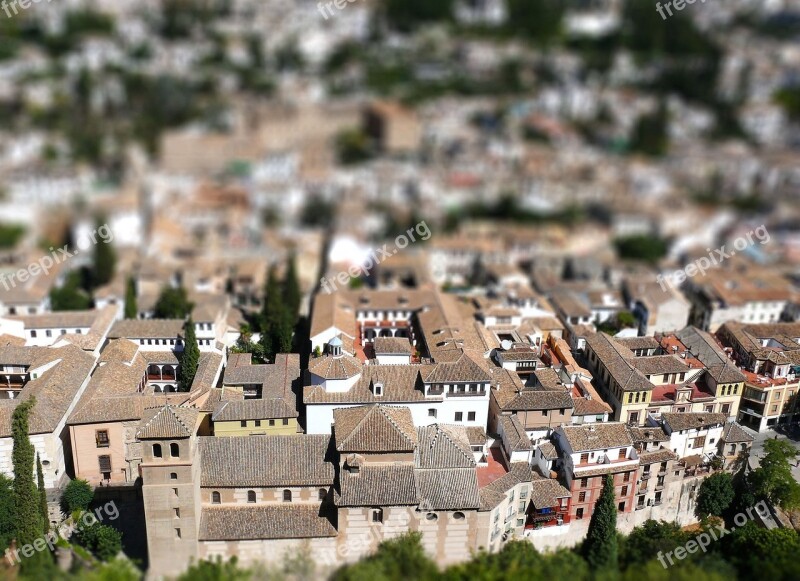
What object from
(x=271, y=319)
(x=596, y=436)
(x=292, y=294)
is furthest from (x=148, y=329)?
(x=596, y=436)

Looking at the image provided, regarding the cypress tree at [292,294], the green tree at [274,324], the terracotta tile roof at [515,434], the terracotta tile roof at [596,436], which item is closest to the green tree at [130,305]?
the green tree at [274,324]

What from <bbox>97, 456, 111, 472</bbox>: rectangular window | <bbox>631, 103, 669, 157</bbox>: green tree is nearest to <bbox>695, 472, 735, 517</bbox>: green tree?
<bbox>97, 456, 111, 472</bbox>: rectangular window

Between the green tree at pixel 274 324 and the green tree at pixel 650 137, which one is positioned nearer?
the green tree at pixel 274 324

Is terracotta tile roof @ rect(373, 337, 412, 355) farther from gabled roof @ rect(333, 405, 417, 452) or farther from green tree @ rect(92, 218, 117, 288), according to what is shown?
green tree @ rect(92, 218, 117, 288)

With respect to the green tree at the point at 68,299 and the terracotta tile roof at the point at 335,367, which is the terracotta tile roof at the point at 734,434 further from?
the green tree at the point at 68,299

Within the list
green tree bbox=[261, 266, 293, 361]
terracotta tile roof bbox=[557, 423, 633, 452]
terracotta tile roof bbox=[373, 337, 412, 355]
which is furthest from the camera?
green tree bbox=[261, 266, 293, 361]

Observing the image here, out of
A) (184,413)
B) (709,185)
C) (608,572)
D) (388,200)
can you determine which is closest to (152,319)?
(184,413)
